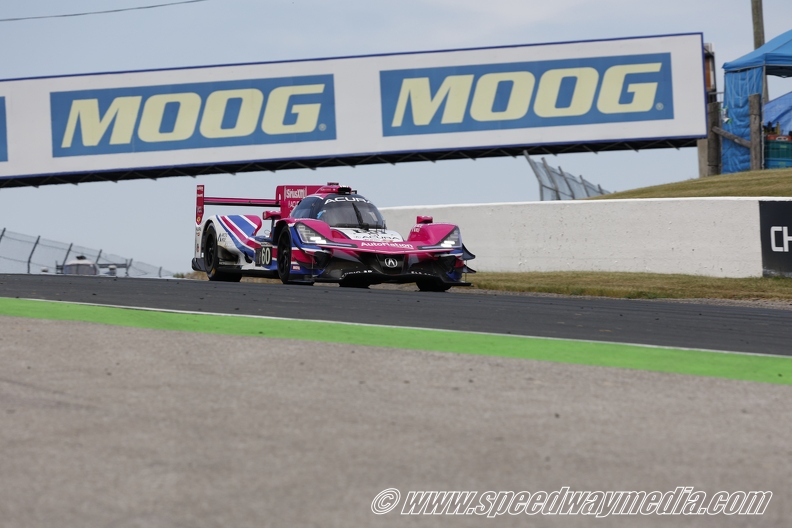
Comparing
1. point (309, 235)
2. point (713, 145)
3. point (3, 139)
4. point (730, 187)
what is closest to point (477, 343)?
point (309, 235)

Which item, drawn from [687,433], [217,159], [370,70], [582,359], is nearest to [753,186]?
[370,70]

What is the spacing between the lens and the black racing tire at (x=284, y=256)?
1430 cm

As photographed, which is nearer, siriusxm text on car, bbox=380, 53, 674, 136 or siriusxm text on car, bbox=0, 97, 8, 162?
siriusxm text on car, bbox=380, 53, 674, 136

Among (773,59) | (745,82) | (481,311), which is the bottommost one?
(481,311)

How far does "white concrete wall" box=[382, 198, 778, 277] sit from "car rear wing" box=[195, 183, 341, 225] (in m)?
3.73

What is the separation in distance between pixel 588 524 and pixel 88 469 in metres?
1.94

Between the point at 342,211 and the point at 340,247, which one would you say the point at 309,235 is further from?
the point at 342,211

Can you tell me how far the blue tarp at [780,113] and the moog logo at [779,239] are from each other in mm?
13704

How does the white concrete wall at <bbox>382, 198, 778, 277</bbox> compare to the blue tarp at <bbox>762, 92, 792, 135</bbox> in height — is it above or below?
below

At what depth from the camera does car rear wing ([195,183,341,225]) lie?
1612 centimetres

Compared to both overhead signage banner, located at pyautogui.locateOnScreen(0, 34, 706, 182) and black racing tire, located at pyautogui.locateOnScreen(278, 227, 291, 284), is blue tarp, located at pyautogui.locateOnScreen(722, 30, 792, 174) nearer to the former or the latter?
overhead signage banner, located at pyautogui.locateOnScreen(0, 34, 706, 182)

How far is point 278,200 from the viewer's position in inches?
692

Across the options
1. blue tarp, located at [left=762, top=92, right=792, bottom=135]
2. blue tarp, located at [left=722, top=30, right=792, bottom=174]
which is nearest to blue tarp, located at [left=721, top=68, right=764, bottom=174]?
blue tarp, located at [left=722, top=30, right=792, bottom=174]

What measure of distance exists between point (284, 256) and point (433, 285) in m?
2.20
